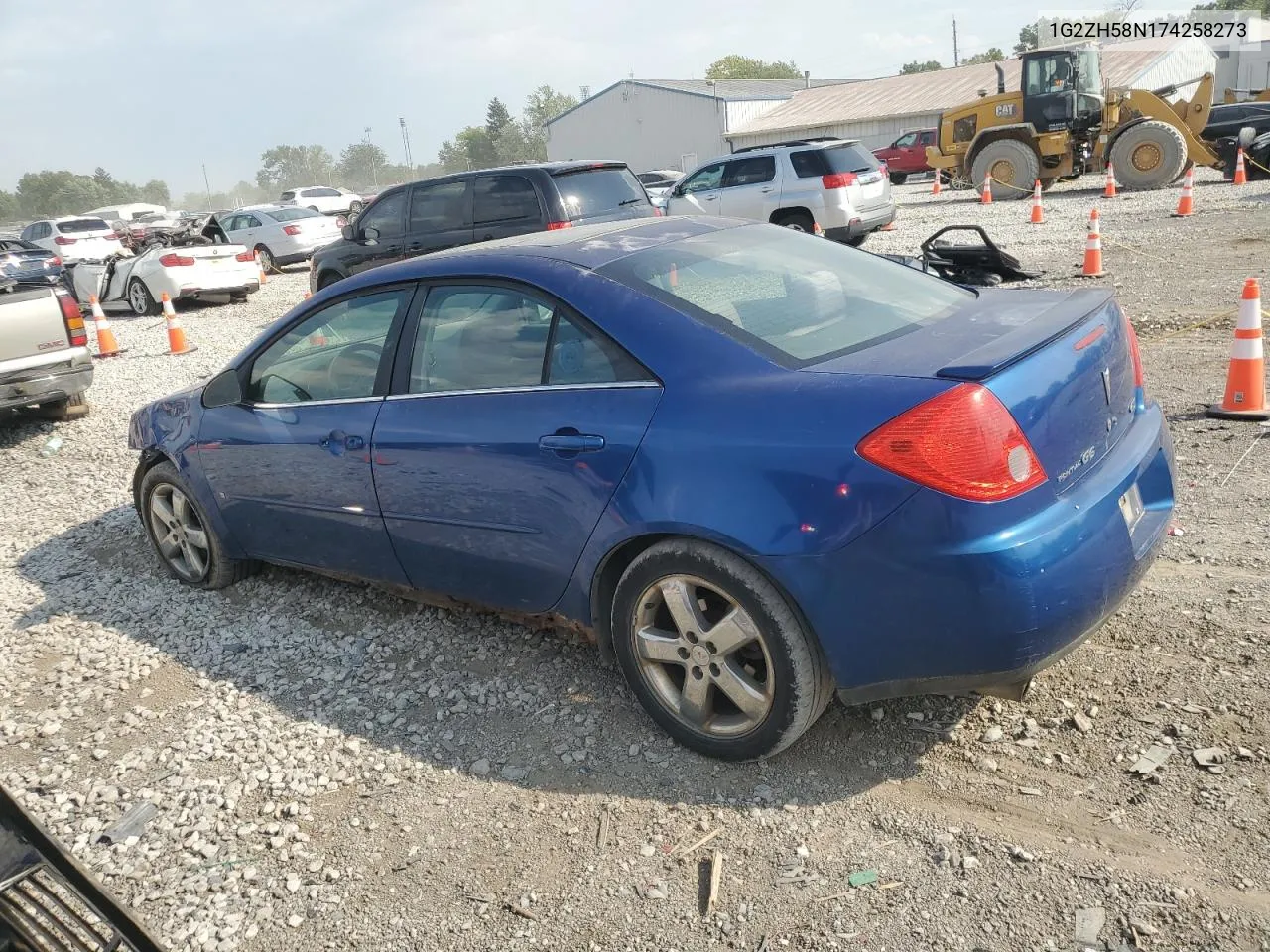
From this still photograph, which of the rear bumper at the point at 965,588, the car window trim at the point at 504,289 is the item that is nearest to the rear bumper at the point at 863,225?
the car window trim at the point at 504,289

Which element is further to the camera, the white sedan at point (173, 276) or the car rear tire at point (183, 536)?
the white sedan at point (173, 276)

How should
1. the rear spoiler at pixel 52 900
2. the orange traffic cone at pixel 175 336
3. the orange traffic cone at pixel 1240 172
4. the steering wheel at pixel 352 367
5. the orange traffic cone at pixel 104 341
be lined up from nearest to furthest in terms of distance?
1. the rear spoiler at pixel 52 900
2. the steering wheel at pixel 352 367
3. the orange traffic cone at pixel 175 336
4. the orange traffic cone at pixel 104 341
5. the orange traffic cone at pixel 1240 172

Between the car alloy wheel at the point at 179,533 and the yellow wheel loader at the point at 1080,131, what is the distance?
20.4 m

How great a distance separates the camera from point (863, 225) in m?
15.7

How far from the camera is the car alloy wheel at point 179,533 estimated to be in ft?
16.5

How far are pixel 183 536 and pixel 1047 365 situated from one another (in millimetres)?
4163

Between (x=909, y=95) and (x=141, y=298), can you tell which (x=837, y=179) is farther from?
(x=909, y=95)

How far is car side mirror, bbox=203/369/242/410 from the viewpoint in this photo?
454 cm

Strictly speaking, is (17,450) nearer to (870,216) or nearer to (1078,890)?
(1078,890)

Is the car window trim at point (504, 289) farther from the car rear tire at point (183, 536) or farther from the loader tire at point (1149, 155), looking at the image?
the loader tire at point (1149, 155)

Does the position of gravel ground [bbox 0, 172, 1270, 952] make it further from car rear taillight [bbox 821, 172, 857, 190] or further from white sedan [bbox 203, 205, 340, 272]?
white sedan [bbox 203, 205, 340, 272]

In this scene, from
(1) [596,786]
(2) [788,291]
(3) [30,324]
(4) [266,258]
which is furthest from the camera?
(4) [266,258]

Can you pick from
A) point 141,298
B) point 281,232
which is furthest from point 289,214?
point 141,298

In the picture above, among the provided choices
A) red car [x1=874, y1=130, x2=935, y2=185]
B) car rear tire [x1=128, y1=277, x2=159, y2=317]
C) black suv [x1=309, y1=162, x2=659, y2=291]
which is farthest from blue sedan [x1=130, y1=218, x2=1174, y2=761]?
red car [x1=874, y1=130, x2=935, y2=185]
